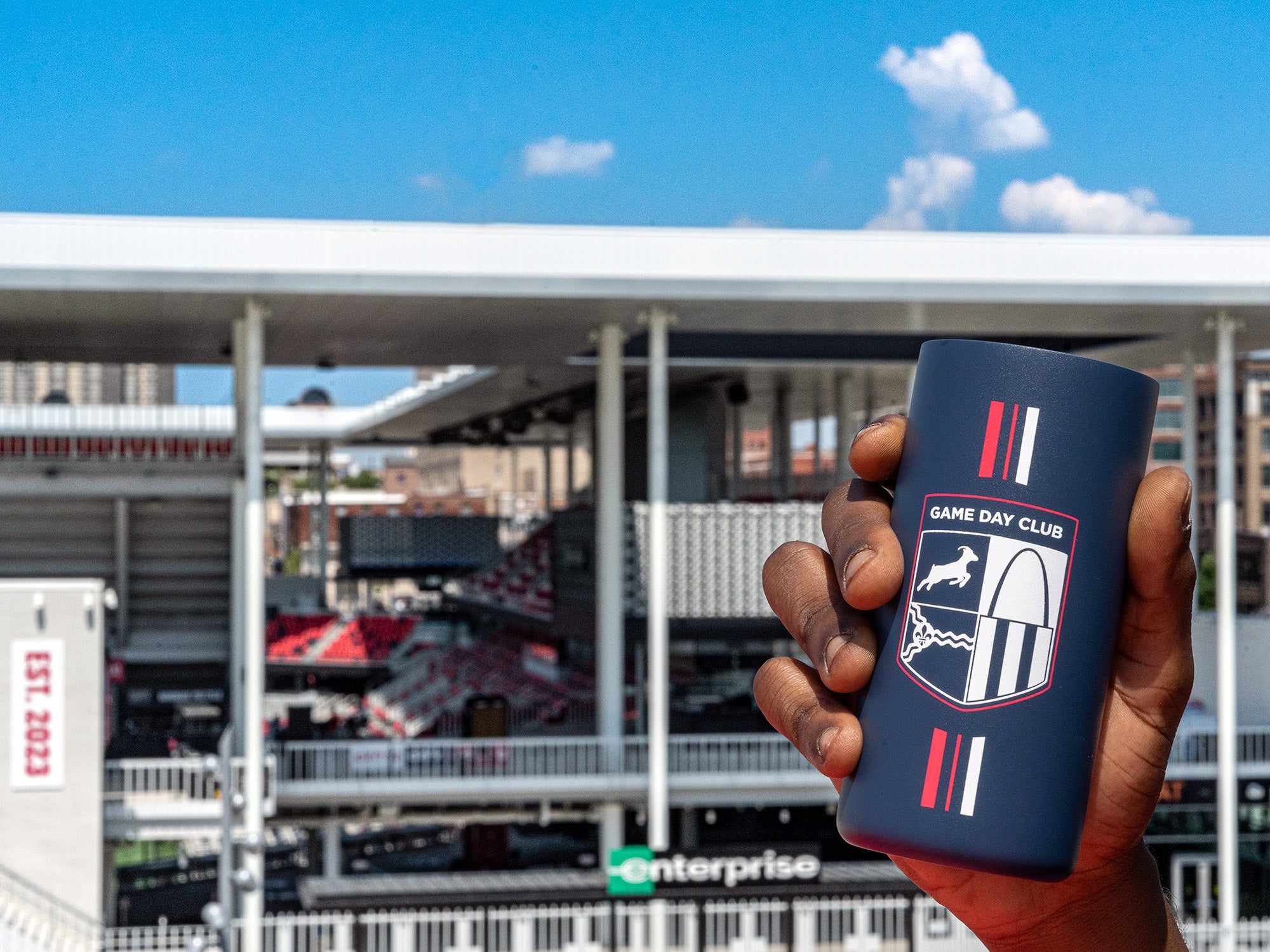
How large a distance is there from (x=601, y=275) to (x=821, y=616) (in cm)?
1738

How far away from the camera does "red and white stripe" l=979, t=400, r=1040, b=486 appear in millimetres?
2324

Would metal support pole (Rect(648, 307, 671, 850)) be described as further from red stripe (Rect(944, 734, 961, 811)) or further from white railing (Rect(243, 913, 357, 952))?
red stripe (Rect(944, 734, 961, 811))

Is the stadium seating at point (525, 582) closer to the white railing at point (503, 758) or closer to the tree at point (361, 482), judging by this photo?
the white railing at point (503, 758)

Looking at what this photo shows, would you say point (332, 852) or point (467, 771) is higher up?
point (467, 771)

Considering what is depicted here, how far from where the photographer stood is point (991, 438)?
2354 mm

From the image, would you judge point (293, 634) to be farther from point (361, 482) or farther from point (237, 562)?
point (361, 482)

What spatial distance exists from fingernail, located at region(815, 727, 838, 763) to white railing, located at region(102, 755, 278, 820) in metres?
19.5

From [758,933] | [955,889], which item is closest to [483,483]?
[758,933]

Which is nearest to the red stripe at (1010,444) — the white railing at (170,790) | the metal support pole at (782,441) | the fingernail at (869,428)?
the fingernail at (869,428)

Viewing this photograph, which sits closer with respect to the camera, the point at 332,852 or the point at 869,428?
the point at 869,428

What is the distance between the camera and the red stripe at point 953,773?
2.32 m

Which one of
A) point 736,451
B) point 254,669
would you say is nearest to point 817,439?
point 736,451

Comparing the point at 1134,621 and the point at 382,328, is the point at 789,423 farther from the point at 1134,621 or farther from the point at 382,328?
the point at 1134,621

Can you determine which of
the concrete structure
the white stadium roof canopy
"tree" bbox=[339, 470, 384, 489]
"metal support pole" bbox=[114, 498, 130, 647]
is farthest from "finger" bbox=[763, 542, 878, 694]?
"tree" bbox=[339, 470, 384, 489]
